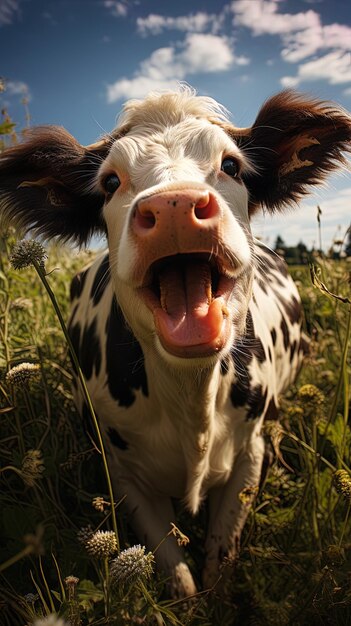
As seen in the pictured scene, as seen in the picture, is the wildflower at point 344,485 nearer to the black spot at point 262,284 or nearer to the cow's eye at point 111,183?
the cow's eye at point 111,183

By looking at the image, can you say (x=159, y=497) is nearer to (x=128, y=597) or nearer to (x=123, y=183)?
(x=128, y=597)

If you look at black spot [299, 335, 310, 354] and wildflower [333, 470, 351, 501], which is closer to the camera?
wildflower [333, 470, 351, 501]

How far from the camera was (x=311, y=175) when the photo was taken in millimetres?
2623

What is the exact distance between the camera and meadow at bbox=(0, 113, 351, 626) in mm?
1543

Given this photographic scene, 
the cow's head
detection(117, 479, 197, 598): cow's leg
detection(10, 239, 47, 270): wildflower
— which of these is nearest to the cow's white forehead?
the cow's head

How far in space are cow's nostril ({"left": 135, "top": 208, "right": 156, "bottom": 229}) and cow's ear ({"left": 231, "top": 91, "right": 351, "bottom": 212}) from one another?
3.27 feet

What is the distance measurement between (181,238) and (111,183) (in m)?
0.78

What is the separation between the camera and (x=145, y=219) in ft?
5.55

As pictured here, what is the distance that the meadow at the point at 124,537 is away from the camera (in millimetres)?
1543

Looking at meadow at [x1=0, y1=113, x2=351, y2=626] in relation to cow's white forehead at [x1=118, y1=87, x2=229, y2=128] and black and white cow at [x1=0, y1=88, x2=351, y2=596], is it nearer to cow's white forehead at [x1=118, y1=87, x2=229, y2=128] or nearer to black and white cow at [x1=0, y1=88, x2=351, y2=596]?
black and white cow at [x1=0, y1=88, x2=351, y2=596]

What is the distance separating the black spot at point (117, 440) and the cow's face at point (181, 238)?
24.5 inches

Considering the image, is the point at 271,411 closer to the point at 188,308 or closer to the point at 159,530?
the point at 159,530

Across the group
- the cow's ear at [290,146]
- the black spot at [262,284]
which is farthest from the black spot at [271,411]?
the cow's ear at [290,146]

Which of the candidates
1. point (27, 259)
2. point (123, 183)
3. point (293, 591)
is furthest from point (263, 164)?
point (293, 591)
